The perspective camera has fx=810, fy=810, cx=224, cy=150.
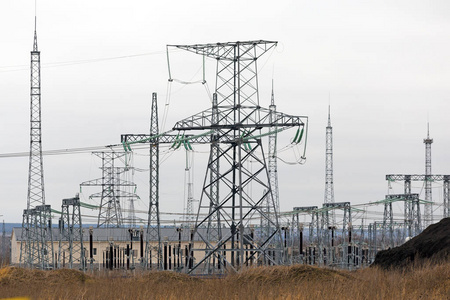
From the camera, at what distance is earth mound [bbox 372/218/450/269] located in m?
35.0

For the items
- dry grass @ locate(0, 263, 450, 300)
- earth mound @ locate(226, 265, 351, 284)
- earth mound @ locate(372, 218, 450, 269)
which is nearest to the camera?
dry grass @ locate(0, 263, 450, 300)

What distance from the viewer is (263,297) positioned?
1744 cm

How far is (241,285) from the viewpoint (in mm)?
21016

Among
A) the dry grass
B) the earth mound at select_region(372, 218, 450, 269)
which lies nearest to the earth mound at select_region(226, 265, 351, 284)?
the dry grass

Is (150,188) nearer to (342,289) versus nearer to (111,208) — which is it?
(342,289)

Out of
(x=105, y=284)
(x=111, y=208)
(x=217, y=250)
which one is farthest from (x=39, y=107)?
(x=111, y=208)

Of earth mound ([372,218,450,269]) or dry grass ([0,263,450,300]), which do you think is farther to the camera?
earth mound ([372,218,450,269])

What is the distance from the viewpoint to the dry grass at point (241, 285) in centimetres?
1822

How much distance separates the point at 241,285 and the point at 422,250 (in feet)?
59.4

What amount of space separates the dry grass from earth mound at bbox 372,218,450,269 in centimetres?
1072

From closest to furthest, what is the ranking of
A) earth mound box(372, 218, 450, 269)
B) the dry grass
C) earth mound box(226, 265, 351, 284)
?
the dry grass, earth mound box(226, 265, 351, 284), earth mound box(372, 218, 450, 269)

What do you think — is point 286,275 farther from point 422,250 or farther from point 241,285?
point 422,250

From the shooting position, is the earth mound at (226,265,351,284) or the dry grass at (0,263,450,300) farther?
the earth mound at (226,265,351,284)

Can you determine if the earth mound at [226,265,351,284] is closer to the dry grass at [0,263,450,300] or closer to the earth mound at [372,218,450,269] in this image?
the dry grass at [0,263,450,300]
